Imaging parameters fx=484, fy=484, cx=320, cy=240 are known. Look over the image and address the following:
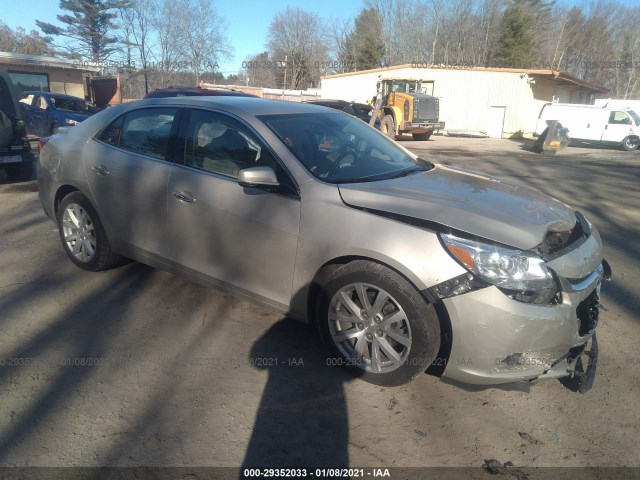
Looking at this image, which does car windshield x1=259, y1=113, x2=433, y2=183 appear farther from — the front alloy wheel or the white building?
the white building

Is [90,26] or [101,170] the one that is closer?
[101,170]

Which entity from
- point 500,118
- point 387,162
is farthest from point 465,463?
point 500,118

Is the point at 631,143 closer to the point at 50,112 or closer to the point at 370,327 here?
the point at 50,112

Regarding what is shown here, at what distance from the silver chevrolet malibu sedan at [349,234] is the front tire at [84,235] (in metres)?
0.02

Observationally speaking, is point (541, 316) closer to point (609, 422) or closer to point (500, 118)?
point (609, 422)

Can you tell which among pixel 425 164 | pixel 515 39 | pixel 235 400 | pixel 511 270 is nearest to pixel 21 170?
pixel 425 164

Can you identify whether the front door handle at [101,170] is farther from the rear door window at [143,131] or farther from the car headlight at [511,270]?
the car headlight at [511,270]

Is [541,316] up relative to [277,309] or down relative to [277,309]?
up

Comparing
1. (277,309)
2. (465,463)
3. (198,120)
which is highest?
(198,120)

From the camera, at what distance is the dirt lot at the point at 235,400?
8.06 feet

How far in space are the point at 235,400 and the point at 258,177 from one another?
136cm

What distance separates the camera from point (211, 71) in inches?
2037

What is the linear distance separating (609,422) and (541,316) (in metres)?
0.80

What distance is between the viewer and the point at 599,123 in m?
22.9
